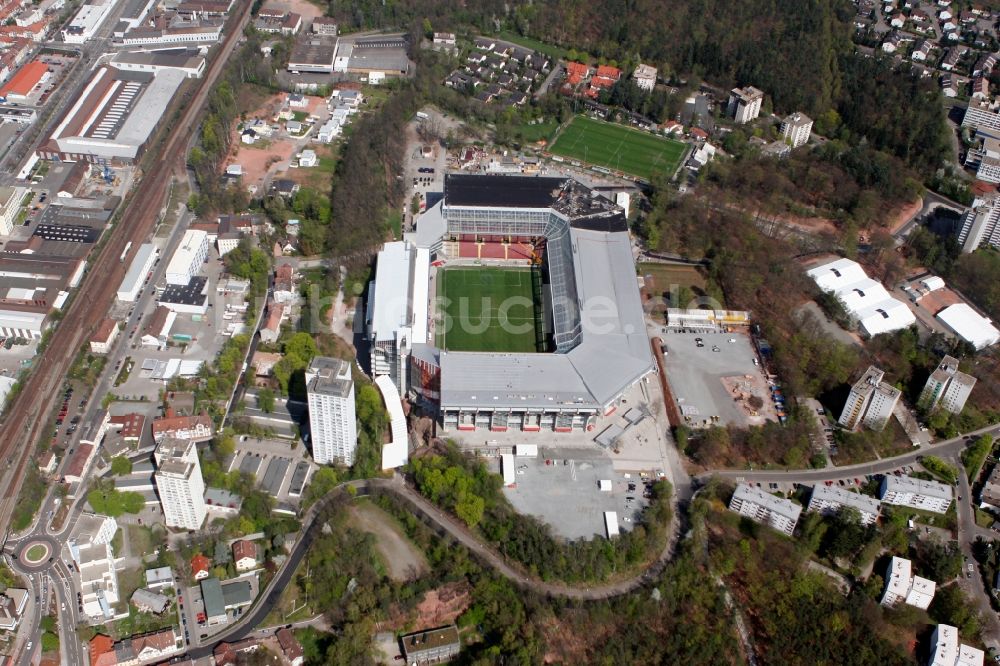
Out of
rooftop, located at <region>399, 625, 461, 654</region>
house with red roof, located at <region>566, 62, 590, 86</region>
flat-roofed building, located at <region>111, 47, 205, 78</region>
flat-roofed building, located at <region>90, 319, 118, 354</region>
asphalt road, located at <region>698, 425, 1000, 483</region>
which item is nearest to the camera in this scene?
rooftop, located at <region>399, 625, 461, 654</region>

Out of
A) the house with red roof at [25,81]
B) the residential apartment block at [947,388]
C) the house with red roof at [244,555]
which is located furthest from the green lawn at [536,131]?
the house with red roof at [244,555]

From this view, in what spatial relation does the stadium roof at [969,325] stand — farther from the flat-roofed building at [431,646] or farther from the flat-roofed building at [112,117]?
the flat-roofed building at [112,117]

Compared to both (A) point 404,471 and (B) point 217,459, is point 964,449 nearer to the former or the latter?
(A) point 404,471

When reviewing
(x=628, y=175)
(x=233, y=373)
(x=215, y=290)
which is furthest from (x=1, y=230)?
(x=628, y=175)

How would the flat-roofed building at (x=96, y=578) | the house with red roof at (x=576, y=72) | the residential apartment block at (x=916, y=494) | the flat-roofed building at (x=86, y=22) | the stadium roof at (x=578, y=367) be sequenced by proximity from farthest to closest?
the flat-roofed building at (x=86, y=22) → the house with red roof at (x=576, y=72) → the stadium roof at (x=578, y=367) → the residential apartment block at (x=916, y=494) → the flat-roofed building at (x=96, y=578)

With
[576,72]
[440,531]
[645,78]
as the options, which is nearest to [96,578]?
[440,531]

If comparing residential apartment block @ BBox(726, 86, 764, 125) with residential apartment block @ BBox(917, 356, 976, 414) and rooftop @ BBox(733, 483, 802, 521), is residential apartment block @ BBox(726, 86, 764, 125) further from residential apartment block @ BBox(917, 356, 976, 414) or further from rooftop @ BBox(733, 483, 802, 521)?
rooftop @ BBox(733, 483, 802, 521)

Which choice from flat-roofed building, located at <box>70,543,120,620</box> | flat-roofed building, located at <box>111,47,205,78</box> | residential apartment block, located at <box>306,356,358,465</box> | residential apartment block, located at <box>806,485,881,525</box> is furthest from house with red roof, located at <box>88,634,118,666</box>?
flat-roofed building, located at <box>111,47,205,78</box>
